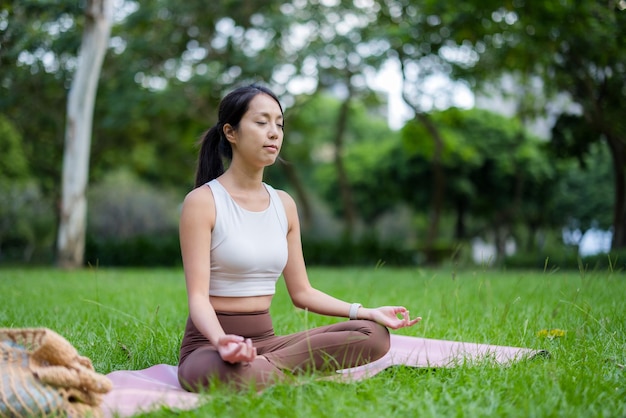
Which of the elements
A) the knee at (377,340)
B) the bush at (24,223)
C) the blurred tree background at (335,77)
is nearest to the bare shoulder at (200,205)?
the knee at (377,340)

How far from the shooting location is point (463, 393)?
2490 millimetres

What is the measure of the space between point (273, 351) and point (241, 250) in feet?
1.50

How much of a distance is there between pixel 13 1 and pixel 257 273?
10430mm

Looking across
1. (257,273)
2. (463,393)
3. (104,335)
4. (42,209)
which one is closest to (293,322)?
(104,335)

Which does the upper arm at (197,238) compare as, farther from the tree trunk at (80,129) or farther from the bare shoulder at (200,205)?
the tree trunk at (80,129)

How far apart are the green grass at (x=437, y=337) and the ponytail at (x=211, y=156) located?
31.7 inches

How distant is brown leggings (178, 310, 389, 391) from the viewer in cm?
255

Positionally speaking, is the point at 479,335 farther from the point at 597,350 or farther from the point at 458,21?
the point at 458,21

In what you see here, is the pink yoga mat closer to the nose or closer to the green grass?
the green grass

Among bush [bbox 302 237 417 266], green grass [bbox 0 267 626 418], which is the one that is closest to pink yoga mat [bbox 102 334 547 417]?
green grass [bbox 0 267 626 418]

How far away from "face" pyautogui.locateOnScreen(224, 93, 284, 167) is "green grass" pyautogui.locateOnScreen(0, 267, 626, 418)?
97 cm

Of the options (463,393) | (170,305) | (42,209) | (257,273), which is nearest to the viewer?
(463,393)

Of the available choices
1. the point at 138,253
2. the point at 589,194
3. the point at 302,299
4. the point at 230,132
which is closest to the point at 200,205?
the point at 230,132

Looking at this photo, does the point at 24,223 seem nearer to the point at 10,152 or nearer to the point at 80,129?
the point at 10,152
